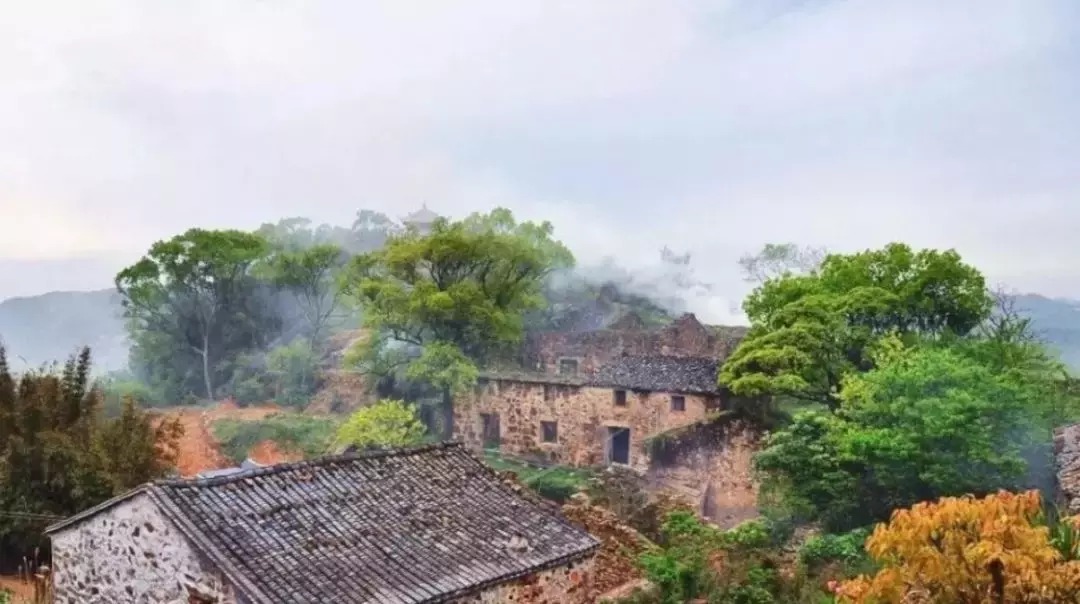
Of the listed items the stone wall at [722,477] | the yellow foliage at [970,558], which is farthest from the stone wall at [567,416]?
the yellow foliage at [970,558]

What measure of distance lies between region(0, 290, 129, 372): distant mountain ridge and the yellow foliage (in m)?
68.9

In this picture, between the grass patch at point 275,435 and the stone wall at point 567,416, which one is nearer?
the stone wall at point 567,416

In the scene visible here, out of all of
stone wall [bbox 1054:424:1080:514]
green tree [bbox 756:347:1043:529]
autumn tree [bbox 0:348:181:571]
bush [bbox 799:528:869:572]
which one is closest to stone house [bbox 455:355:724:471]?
green tree [bbox 756:347:1043:529]

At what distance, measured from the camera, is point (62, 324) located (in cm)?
7281

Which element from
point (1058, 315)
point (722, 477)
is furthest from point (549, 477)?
point (1058, 315)

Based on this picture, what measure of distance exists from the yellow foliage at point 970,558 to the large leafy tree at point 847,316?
534 inches

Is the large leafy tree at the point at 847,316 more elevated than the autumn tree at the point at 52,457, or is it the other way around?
the large leafy tree at the point at 847,316

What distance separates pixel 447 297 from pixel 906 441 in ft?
55.5

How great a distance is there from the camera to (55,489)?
1914 cm

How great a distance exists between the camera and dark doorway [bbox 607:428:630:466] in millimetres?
28562

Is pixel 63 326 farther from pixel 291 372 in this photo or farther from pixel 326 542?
pixel 326 542

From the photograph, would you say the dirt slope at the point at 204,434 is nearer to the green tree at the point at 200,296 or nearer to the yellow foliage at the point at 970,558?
the green tree at the point at 200,296

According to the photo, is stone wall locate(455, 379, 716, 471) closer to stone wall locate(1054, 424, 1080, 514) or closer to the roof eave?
stone wall locate(1054, 424, 1080, 514)

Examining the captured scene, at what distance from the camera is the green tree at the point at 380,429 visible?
25938 mm
